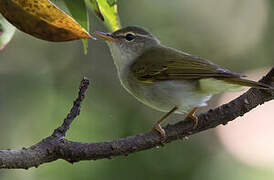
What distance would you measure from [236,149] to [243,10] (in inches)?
90.2

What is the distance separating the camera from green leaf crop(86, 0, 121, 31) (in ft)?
4.98

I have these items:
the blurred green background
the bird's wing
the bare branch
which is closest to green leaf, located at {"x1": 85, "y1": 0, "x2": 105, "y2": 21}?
the bare branch

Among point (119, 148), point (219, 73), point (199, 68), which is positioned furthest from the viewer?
point (199, 68)

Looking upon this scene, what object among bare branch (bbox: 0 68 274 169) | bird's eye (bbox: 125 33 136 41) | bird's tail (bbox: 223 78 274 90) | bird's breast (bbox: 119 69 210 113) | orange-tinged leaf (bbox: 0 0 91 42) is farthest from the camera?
bird's eye (bbox: 125 33 136 41)

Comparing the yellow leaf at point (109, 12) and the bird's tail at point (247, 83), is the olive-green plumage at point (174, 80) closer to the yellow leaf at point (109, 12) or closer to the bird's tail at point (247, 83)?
the bird's tail at point (247, 83)

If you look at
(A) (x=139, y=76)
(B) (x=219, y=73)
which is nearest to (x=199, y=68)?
(B) (x=219, y=73)

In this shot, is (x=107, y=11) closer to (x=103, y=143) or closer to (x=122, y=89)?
(x=103, y=143)

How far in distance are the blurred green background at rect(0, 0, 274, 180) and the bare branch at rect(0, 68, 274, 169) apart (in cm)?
120

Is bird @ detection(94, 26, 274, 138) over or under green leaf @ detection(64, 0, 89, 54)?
under

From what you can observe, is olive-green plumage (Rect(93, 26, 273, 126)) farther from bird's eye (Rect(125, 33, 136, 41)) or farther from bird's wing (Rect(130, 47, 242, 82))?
bird's eye (Rect(125, 33, 136, 41))

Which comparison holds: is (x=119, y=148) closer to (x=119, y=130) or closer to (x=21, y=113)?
(x=119, y=130)

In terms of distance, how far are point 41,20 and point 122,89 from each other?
9.90 ft

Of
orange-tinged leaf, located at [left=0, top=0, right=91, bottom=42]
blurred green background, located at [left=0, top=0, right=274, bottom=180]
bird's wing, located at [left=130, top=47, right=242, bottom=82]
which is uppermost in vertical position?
orange-tinged leaf, located at [left=0, top=0, right=91, bottom=42]

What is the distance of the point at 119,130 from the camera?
378 cm
